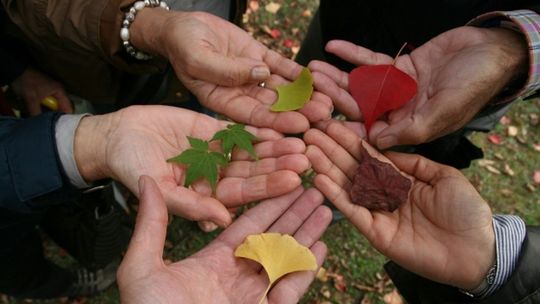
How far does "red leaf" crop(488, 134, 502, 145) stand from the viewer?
13.8ft

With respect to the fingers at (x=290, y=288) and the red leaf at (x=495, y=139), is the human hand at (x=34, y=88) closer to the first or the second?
the fingers at (x=290, y=288)

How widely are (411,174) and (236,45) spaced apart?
1051 millimetres

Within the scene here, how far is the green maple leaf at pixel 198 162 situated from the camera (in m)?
1.67

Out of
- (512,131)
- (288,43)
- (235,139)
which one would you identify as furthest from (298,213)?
(512,131)

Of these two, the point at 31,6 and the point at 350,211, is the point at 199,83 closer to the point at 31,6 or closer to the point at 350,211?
the point at 31,6

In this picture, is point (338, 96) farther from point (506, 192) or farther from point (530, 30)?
point (506, 192)

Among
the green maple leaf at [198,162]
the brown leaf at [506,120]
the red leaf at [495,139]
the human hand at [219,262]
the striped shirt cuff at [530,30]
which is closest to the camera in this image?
the human hand at [219,262]

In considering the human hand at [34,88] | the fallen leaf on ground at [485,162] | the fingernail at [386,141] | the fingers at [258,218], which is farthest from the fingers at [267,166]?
the fallen leaf on ground at [485,162]

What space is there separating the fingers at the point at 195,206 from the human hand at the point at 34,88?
1.09 m

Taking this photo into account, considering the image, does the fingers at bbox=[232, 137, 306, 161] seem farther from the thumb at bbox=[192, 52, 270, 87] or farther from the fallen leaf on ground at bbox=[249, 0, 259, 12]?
the fallen leaf on ground at bbox=[249, 0, 259, 12]

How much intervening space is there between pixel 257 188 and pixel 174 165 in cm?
34

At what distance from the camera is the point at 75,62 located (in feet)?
7.09

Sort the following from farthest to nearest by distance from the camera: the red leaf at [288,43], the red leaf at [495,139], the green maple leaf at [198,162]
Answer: the red leaf at [288,43]
the red leaf at [495,139]
the green maple leaf at [198,162]

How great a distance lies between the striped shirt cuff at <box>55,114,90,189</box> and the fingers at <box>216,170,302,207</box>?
54cm
